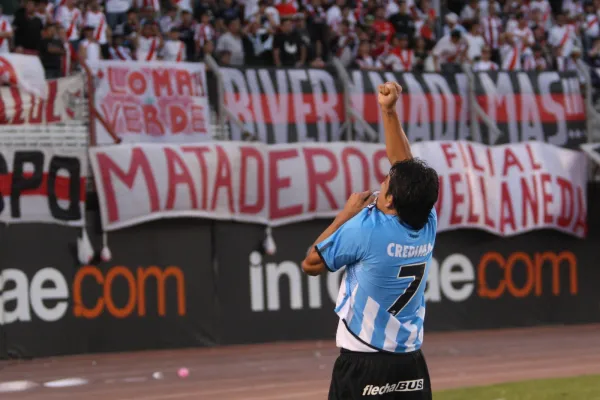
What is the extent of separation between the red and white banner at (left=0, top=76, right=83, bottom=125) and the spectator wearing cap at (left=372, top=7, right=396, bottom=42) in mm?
6655

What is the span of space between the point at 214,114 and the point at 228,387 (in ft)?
14.9

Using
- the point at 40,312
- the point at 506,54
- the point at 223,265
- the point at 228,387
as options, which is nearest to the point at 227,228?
the point at 223,265

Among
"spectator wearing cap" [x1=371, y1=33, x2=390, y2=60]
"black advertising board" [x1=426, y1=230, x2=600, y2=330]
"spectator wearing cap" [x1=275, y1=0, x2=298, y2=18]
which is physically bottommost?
"black advertising board" [x1=426, y1=230, x2=600, y2=330]

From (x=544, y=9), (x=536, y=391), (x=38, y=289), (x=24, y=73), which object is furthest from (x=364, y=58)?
(x=536, y=391)

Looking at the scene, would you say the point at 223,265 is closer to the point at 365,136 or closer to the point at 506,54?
the point at 365,136

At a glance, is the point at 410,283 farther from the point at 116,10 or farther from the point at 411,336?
the point at 116,10

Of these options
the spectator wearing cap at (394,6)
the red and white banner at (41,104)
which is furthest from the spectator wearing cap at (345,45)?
the red and white banner at (41,104)

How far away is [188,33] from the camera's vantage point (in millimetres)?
17234

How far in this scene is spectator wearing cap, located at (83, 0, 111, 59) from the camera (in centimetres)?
1605

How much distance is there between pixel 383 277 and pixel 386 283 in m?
0.03

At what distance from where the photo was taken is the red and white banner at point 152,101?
13867mm

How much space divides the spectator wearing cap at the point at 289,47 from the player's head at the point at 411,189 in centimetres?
1231

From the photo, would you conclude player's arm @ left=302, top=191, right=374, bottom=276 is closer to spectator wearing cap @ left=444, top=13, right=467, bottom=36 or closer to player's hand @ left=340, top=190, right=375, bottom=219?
player's hand @ left=340, top=190, right=375, bottom=219

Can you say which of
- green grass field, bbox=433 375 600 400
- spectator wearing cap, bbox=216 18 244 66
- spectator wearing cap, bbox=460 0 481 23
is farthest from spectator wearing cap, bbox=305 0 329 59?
green grass field, bbox=433 375 600 400
